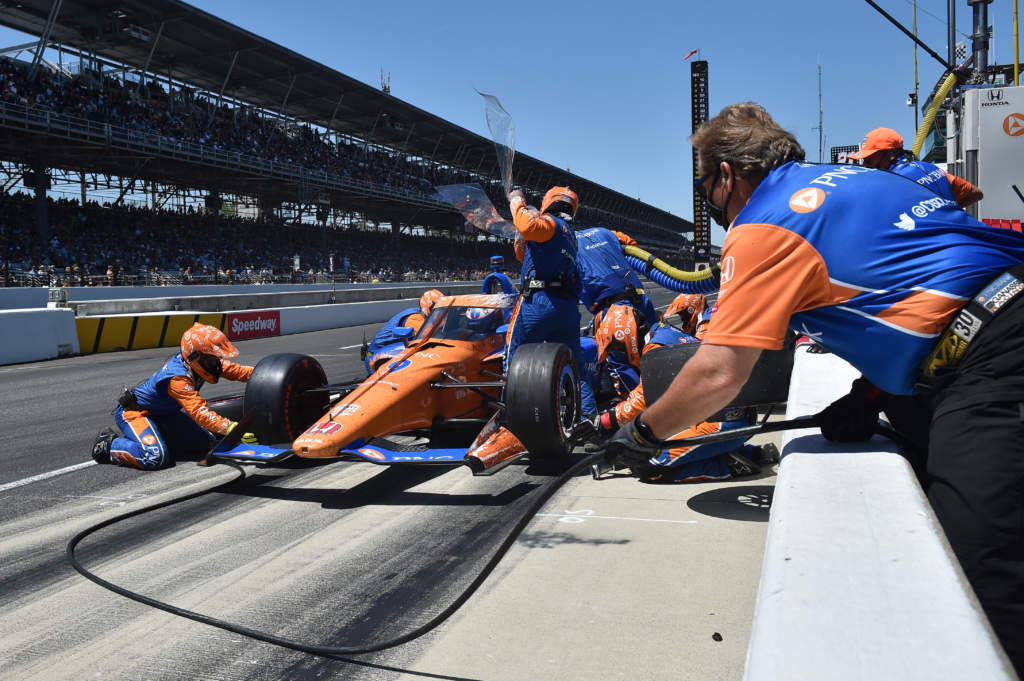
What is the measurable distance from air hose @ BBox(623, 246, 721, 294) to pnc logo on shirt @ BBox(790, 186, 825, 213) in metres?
2.60

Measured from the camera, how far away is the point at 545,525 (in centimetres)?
382

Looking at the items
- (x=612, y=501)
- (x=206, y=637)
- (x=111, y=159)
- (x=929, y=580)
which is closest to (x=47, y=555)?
(x=206, y=637)

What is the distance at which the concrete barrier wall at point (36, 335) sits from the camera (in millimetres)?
12211

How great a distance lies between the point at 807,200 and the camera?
1.76m

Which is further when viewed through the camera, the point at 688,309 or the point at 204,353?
the point at 688,309

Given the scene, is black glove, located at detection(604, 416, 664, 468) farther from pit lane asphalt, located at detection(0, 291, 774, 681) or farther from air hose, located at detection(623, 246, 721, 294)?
air hose, located at detection(623, 246, 721, 294)

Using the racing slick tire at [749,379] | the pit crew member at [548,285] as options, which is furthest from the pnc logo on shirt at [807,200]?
the pit crew member at [548,285]

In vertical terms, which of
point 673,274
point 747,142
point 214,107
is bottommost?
point 673,274

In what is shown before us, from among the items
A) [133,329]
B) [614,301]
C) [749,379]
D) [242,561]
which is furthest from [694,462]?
[133,329]

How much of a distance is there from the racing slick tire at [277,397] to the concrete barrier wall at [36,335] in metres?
9.49

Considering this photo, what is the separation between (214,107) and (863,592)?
35997 mm

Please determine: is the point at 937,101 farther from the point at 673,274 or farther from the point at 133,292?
the point at 133,292

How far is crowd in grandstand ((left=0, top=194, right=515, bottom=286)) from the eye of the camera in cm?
2372

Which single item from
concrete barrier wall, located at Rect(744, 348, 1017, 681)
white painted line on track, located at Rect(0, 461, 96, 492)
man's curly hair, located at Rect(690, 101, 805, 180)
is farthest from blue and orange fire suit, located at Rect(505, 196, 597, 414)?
concrete barrier wall, located at Rect(744, 348, 1017, 681)
